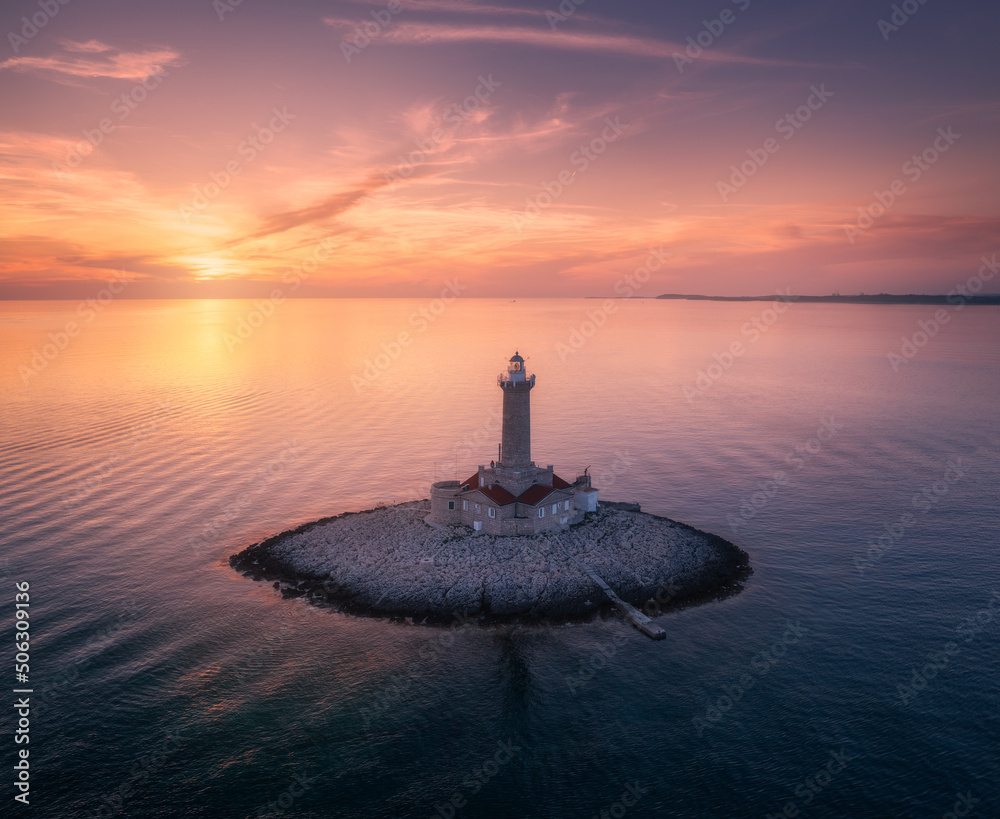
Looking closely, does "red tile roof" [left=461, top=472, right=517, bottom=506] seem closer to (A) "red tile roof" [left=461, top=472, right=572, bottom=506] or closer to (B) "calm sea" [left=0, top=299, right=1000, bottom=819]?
(A) "red tile roof" [left=461, top=472, right=572, bottom=506]

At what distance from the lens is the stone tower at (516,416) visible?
149ft

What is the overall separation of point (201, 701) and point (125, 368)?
125025mm

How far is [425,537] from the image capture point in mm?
45781

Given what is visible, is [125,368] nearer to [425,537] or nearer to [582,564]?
[425,537]

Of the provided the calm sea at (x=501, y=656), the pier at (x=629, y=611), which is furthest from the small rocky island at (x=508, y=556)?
the calm sea at (x=501, y=656)

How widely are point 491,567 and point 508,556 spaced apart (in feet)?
6.03

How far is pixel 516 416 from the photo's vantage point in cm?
4622

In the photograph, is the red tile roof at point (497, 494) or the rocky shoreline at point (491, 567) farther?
the red tile roof at point (497, 494)

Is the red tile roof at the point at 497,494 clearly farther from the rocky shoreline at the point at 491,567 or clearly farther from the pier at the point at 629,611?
the pier at the point at 629,611

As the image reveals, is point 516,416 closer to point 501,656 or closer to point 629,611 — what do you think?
point 629,611

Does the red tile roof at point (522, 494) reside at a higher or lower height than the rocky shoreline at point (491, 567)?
higher

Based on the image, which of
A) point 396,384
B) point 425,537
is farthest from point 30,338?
point 425,537

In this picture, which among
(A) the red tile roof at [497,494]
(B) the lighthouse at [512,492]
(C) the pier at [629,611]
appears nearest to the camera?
(C) the pier at [629,611]

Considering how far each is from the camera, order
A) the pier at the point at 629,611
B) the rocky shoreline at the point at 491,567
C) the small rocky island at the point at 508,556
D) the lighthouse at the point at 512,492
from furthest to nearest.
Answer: the lighthouse at the point at 512,492 → the small rocky island at the point at 508,556 → the rocky shoreline at the point at 491,567 → the pier at the point at 629,611
